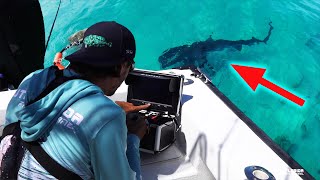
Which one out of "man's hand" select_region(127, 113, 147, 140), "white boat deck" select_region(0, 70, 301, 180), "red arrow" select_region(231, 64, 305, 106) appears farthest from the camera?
"red arrow" select_region(231, 64, 305, 106)

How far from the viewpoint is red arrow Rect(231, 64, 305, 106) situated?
6.38 metres

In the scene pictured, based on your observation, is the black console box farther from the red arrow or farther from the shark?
the red arrow

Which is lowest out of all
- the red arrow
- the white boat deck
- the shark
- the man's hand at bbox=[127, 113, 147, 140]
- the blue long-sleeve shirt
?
the red arrow

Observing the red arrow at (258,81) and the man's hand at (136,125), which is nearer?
the man's hand at (136,125)

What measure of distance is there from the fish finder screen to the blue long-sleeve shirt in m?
0.99

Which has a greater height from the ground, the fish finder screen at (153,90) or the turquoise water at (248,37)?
the fish finder screen at (153,90)

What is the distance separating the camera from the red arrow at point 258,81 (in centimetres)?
638

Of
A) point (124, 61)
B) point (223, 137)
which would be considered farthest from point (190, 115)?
point (124, 61)

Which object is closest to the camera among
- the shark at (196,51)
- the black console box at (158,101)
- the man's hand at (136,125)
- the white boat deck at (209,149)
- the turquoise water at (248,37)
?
the man's hand at (136,125)

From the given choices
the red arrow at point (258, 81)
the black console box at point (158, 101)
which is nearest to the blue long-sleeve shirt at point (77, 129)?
the black console box at point (158, 101)

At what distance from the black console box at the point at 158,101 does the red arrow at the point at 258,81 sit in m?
4.22

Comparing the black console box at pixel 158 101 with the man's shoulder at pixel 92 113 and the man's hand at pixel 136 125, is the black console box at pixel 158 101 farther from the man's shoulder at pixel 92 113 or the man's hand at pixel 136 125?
the man's shoulder at pixel 92 113

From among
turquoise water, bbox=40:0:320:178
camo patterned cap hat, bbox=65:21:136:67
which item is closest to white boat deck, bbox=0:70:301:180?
camo patterned cap hat, bbox=65:21:136:67

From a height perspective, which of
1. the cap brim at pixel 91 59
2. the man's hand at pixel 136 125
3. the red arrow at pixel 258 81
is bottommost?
the red arrow at pixel 258 81
